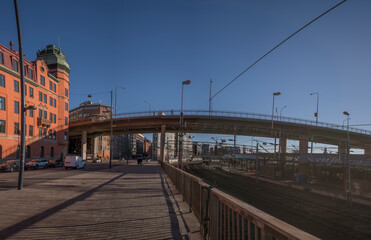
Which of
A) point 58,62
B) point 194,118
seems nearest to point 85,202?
point 194,118

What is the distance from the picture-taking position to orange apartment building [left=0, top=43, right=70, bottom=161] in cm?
3005

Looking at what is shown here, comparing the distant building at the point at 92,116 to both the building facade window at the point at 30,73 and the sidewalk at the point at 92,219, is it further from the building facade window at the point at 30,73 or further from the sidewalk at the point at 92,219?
the sidewalk at the point at 92,219

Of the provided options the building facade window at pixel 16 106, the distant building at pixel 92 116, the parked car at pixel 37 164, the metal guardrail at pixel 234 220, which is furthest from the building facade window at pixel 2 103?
the distant building at pixel 92 116

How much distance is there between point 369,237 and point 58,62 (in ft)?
180

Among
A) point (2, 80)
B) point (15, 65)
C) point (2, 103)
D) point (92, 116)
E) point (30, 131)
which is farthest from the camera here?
point (92, 116)

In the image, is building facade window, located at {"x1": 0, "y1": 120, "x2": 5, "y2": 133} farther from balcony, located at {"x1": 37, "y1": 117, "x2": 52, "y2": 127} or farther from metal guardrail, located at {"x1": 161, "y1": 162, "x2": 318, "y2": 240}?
metal guardrail, located at {"x1": 161, "y1": 162, "x2": 318, "y2": 240}

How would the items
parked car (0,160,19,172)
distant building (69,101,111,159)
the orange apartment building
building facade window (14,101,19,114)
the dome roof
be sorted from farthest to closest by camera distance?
distant building (69,101,111,159), the dome roof, building facade window (14,101,19,114), the orange apartment building, parked car (0,160,19,172)

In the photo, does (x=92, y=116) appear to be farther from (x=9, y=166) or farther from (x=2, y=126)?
(x=9, y=166)

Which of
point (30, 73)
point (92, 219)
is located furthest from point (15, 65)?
point (92, 219)

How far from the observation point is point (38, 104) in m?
37.7

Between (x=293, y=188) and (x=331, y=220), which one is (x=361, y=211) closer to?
(x=331, y=220)

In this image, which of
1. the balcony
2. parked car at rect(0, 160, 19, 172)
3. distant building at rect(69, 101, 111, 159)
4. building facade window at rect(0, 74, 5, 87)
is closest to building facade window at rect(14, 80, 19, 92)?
building facade window at rect(0, 74, 5, 87)

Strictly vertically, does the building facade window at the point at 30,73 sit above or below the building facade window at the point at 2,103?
above

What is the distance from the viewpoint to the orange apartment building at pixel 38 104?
30.0m
